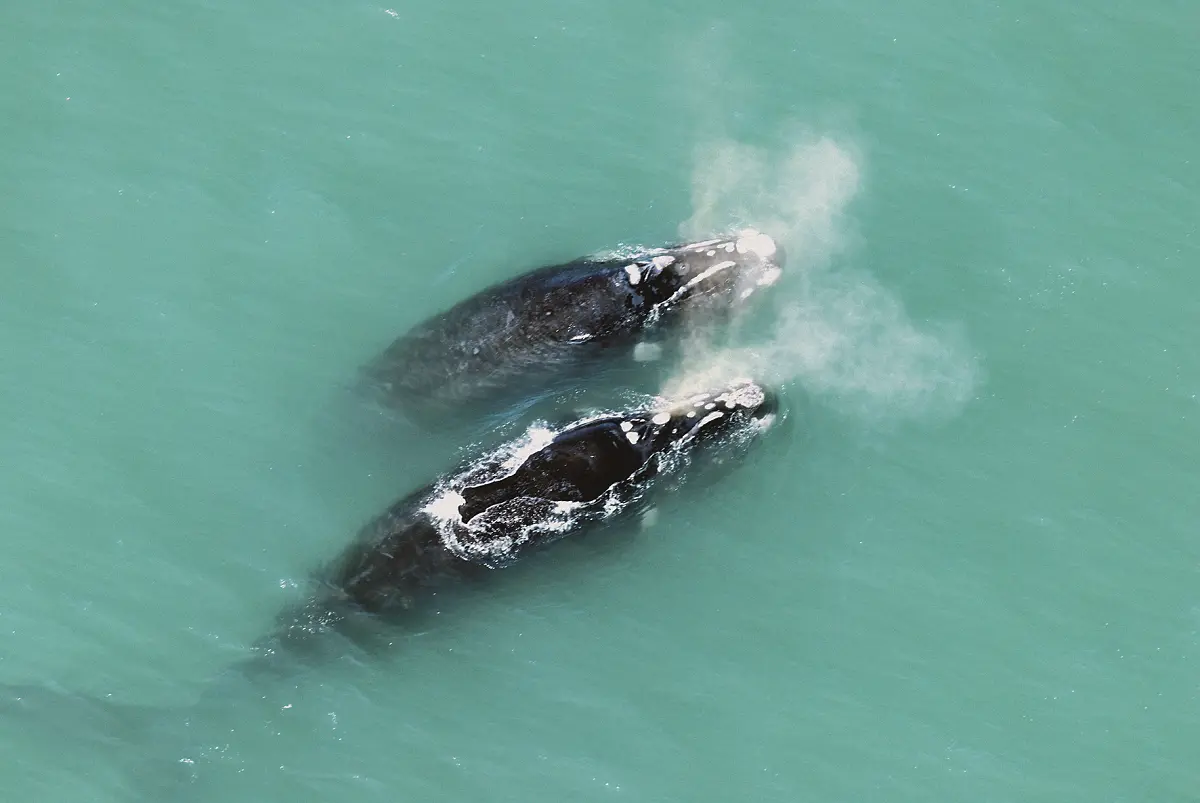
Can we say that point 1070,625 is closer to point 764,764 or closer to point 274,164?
point 764,764

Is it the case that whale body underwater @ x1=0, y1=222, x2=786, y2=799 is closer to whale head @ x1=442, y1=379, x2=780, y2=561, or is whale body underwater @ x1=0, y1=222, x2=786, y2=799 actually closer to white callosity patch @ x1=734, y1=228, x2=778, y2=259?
whale head @ x1=442, y1=379, x2=780, y2=561

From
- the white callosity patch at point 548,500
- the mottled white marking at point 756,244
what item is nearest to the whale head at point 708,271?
the mottled white marking at point 756,244

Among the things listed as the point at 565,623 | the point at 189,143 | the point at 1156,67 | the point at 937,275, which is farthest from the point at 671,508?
the point at 1156,67

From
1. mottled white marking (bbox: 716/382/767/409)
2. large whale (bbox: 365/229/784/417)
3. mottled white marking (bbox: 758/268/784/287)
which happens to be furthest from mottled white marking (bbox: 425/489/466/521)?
mottled white marking (bbox: 758/268/784/287)

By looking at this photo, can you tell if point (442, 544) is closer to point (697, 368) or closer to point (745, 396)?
point (697, 368)

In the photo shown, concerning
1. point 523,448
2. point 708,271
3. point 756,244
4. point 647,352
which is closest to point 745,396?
point 647,352
